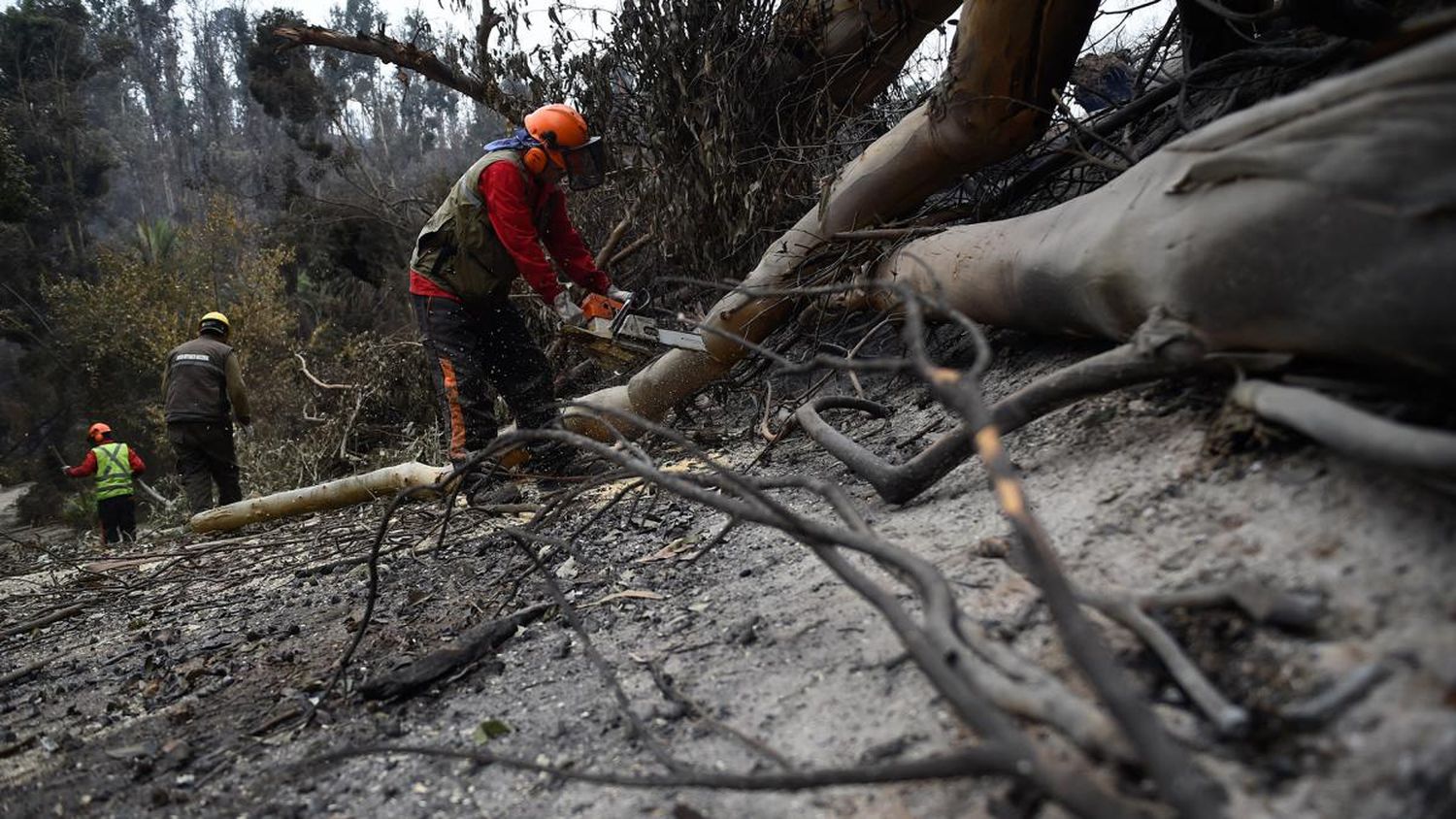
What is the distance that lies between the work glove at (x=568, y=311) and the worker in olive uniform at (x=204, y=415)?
13.0 feet

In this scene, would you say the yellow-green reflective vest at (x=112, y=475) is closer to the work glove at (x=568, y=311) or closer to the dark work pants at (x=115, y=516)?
the dark work pants at (x=115, y=516)

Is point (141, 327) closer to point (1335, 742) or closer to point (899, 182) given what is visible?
point (899, 182)

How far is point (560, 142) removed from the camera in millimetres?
4047

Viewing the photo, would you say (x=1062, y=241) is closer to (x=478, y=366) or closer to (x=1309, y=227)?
(x=1309, y=227)

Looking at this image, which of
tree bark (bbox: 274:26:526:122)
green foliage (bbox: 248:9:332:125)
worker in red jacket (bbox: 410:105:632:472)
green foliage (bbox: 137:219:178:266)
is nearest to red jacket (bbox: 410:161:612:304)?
worker in red jacket (bbox: 410:105:632:472)

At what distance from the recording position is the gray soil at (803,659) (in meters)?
0.86

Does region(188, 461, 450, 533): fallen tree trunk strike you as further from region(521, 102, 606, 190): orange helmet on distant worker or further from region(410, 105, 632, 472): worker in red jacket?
region(521, 102, 606, 190): orange helmet on distant worker

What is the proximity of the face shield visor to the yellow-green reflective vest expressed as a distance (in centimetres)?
542

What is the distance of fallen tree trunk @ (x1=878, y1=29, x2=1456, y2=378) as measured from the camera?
0.95 m

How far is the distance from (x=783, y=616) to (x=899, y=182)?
7.08ft

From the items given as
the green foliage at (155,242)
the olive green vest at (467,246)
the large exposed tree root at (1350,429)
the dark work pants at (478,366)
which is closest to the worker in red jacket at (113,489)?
the dark work pants at (478,366)

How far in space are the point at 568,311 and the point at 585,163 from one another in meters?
0.86

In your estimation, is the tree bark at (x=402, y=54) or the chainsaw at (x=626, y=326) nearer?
the chainsaw at (x=626, y=326)

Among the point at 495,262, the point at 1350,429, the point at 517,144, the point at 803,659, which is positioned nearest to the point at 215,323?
the point at 495,262
